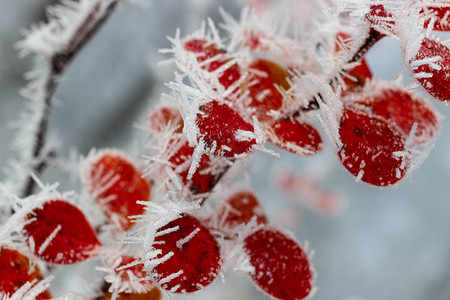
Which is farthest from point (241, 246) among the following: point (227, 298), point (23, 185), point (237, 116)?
point (227, 298)

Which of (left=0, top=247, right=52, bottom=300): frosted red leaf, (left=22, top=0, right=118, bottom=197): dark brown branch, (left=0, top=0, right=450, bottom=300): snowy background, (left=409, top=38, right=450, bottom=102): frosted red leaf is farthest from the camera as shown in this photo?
(left=0, top=0, right=450, bottom=300): snowy background

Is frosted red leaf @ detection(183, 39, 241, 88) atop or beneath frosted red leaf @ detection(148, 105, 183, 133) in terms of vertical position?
atop

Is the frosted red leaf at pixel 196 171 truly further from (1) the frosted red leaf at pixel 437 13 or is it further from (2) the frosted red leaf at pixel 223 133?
(1) the frosted red leaf at pixel 437 13

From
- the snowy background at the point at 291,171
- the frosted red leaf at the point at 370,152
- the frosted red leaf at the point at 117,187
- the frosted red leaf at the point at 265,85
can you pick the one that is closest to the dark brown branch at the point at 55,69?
the frosted red leaf at the point at 117,187

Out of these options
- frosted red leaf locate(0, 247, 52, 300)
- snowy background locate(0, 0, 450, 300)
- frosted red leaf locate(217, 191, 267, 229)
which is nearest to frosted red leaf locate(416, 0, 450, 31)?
frosted red leaf locate(217, 191, 267, 229)

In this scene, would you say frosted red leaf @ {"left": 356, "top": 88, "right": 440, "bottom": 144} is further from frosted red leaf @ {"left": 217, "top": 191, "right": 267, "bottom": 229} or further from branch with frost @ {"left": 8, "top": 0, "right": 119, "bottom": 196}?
branch with frost @ {"left": 8, "top": 0, "right": 119, "bottom": 196}

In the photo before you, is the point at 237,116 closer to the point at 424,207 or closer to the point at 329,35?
the point at 329,35
